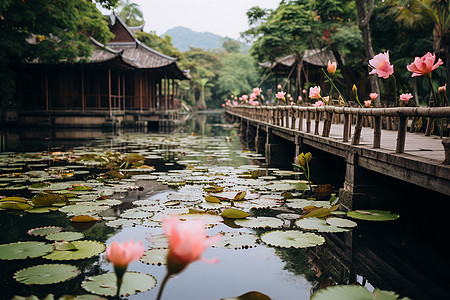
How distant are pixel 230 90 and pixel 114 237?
48.1 metres

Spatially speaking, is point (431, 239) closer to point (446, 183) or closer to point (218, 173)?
point (446, 183)

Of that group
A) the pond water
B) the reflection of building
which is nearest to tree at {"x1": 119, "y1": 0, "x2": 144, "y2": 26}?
the reflection of building

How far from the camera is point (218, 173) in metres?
6.14

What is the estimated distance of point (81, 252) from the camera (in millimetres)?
2748

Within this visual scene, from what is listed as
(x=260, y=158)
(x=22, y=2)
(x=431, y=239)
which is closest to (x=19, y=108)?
(x=22, y=2)

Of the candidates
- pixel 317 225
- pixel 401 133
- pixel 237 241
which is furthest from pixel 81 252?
pixel 401 133

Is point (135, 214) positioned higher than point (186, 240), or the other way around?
point (186, 240)

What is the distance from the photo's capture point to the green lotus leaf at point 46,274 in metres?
2.28

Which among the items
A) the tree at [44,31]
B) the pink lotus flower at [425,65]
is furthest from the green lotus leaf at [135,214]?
the tree at [44,31]

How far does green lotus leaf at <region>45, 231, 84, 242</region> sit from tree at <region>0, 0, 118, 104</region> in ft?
35.7

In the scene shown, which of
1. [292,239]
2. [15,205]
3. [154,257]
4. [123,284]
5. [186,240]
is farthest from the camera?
[15,205]

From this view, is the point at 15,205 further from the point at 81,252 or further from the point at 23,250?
the point at 81,252

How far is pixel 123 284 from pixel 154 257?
0.53 metres

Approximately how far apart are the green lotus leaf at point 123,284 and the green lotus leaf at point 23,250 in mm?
570
